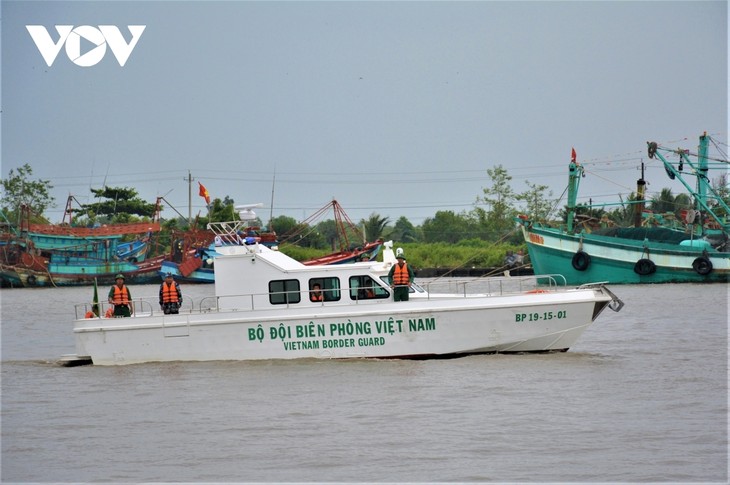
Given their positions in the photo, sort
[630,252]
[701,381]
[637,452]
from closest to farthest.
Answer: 1. [637,452]
2. [701,381]
3. [630,252]

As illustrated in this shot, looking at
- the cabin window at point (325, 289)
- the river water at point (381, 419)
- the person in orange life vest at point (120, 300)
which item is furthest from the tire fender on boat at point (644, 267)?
the person in orange life vest at point (120, 300)

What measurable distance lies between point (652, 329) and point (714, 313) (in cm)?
567

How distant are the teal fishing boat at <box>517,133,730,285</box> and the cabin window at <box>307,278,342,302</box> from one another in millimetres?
34386

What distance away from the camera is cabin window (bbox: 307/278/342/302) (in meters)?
19.6

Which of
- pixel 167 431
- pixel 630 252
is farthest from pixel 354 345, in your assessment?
pixel 630 252

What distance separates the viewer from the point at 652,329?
26.3 meters

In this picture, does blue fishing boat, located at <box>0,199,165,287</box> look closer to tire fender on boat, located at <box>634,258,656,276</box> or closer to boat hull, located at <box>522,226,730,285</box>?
boat hull, located at <box>522,226,730,285</box>

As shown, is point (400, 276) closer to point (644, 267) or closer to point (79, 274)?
point (644, 267)

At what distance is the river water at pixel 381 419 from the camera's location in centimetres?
1237

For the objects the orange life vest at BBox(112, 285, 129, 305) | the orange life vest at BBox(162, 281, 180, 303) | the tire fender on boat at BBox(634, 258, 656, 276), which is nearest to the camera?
the orange life vest at BBox(162, 281, 180, 303)

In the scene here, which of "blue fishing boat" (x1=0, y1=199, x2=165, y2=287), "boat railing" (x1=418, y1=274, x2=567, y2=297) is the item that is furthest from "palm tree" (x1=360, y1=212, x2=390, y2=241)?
"boat railing" (x1=418, y1=274, x2=567, y2=297)

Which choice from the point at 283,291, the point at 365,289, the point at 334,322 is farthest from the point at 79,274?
the point at 334,322

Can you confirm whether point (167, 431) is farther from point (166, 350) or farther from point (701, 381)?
point (701, 381)

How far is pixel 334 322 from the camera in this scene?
63.4 feet
